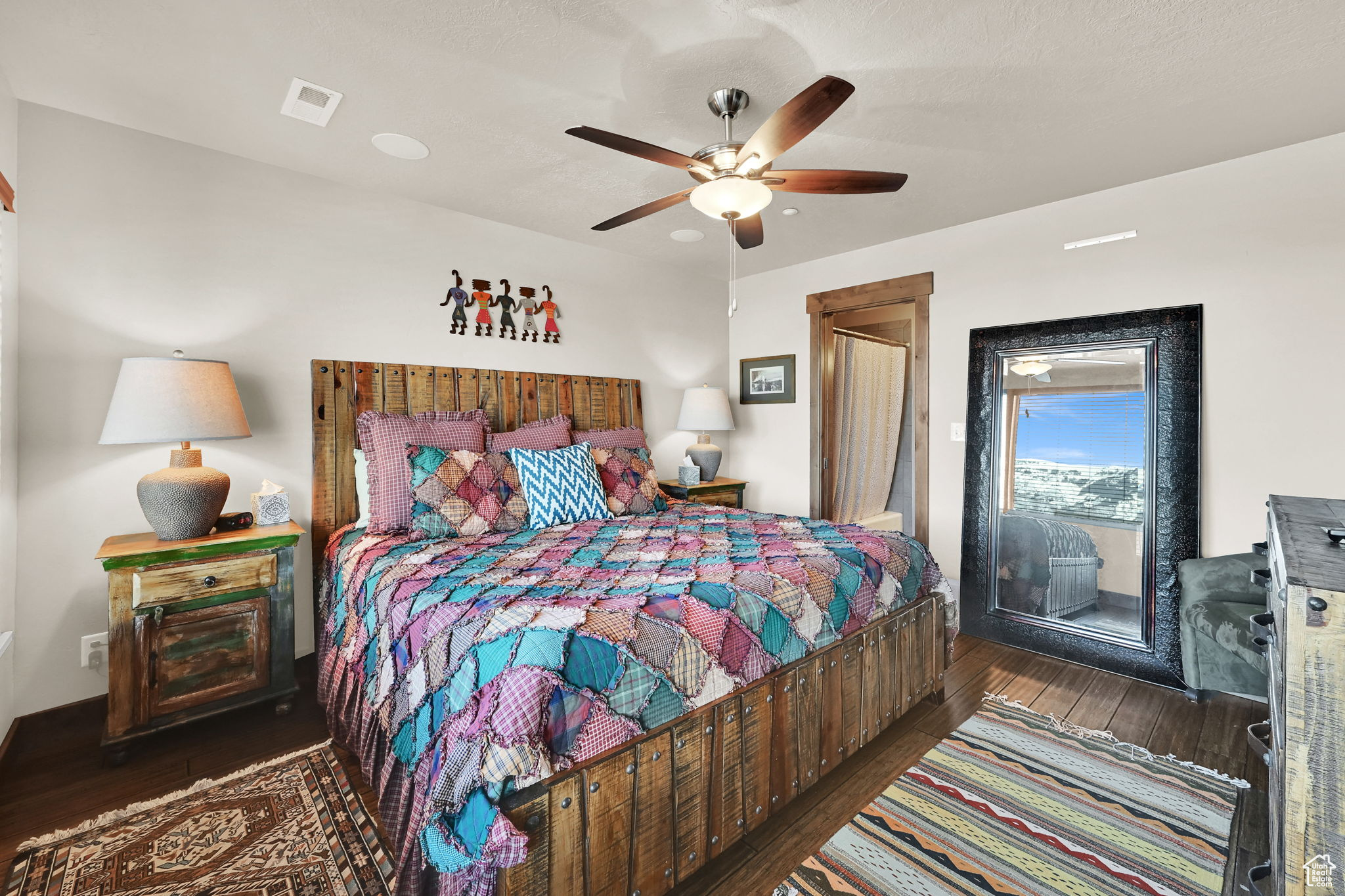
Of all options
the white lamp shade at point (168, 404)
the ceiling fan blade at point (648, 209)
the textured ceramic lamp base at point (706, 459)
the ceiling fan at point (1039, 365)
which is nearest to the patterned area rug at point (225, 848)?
the white lamp shade at point (168, 404)

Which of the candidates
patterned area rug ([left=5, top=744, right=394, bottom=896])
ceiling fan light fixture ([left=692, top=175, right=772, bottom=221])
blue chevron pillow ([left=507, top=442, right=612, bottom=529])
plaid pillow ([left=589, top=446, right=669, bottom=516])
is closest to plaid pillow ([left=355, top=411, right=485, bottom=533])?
blue chevron pillow ([left=507, top=442, right=612, bottom=529])

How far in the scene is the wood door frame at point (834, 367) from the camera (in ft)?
12.4

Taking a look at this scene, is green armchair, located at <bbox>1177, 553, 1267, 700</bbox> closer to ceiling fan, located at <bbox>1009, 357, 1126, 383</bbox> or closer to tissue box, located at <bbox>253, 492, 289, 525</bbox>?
ceiling fan, located at <bbox>1009, 357, 1126, 383</bbox>

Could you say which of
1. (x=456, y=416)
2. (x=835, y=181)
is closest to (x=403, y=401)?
(x=456, y=416)

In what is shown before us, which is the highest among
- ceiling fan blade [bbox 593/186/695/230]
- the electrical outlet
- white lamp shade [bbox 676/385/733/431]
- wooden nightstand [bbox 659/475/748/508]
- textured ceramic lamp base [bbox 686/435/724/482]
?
ceiling fan blade [bbox 593/186/695/230]

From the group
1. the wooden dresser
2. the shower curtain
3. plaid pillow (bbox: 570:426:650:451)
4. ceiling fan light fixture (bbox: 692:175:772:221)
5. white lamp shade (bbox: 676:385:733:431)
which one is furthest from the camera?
the shower curtain

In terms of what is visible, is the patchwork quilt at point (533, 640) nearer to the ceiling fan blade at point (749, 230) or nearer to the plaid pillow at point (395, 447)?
the plaid pillow at point (395, 447)

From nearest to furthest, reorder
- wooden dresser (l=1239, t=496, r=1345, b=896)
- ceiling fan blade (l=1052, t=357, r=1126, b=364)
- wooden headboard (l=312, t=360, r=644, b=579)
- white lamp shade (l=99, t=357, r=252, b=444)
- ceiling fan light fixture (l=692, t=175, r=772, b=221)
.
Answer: wooden dresser (l=1239, t=496, r=1345, b=896) → ceiling fan light fixture (l=692, t=175, r=772, b=221) → white lamp shade (l=99, t=357, r=252, b=444) → wooden headboard (l=312, t=360, r=644, b=579) → ceiling fan blade (l=1052, t=357, r=1126, b=364)

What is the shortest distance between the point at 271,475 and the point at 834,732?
9.09ft

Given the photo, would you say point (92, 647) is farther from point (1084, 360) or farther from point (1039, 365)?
point (1084, 360)

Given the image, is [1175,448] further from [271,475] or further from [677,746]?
[271,475]

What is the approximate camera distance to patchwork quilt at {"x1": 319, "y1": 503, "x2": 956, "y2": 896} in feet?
3.85

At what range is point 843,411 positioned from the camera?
4.81m

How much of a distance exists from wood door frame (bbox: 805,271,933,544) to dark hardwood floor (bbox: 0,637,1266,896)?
1273mm
